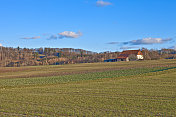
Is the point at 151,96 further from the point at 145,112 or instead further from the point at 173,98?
the point at 145,112

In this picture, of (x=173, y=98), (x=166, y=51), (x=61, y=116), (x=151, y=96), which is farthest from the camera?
(x=166, y=51)

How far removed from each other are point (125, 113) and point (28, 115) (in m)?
4.83

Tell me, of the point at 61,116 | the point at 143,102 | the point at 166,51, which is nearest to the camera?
the point at 61,116

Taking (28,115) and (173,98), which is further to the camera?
(173,98)

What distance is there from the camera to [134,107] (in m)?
12.5

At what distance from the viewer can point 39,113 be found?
1174 centimetres

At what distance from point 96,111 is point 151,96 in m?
5.76

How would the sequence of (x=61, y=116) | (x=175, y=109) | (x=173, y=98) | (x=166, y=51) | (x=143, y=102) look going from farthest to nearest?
1. (x=166, y=51)
2. (x=173, y=98)
3. (x=143, y=102)
4. (x=175, y=109)
5. (x=61, y=116)

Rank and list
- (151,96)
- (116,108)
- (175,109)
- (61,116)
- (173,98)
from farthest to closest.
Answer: (151,96) < (173,98) < (116,108) < (175,109) < (61,116)

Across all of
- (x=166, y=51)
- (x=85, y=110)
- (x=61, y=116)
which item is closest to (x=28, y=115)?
(x=61, y=116)

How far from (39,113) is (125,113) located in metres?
4.39

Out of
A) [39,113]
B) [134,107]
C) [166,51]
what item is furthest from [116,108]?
[166,51]

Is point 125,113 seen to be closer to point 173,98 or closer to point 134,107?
point 134,107

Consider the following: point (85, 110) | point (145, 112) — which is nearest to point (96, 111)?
point (85, 110)
